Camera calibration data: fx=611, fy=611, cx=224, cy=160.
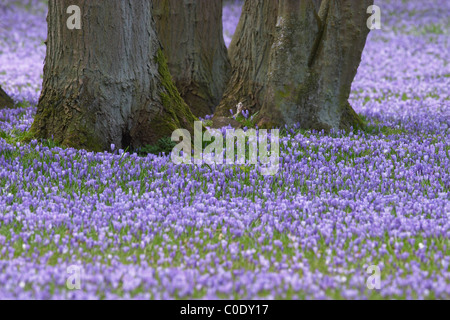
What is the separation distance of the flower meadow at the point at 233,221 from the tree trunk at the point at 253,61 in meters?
1.36

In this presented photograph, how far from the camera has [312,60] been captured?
31.1 feet

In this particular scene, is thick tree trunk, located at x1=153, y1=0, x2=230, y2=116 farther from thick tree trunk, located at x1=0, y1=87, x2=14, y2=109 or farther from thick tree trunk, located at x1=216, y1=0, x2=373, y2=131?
thick tree trunk, located at x1=0, y1=87, x2=14, y2=109

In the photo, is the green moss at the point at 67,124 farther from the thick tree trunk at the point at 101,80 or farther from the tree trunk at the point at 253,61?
the tree trunk at the point at 253,61

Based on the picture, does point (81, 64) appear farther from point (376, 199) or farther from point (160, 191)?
point (376, 199)

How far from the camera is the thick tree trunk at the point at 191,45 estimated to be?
1110cm

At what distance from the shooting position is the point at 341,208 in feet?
21.3

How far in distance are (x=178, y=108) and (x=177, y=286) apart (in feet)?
15.4

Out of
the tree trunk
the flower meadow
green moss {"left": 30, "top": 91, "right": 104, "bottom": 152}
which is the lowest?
the flower meadow

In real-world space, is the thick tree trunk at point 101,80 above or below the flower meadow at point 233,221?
above

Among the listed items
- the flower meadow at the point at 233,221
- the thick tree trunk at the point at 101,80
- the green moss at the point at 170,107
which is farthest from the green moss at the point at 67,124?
the green moss at the point at 170,107

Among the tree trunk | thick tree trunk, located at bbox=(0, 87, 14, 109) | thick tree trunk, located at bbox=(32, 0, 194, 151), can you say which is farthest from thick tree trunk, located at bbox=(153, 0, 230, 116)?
thick tree trunk, located at bbox=(0, 87, 14, 109)

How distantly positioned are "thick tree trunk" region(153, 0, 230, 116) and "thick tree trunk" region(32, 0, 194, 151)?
2463 mm

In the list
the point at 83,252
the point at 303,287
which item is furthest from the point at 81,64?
the point at 303,287

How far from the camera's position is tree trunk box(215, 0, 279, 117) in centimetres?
1037
